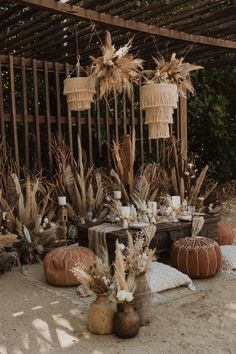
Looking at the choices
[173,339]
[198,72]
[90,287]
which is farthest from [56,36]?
[198,72]

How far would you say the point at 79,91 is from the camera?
4836 millimetres

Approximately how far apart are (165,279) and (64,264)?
0.89 m

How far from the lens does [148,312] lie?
10.7ft

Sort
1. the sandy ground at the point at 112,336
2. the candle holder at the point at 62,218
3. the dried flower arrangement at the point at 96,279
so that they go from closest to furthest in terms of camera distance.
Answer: the sandy ground at the point at 112,336 → the dried flower arrangement at the point at 96,279 → the candle holder at the point at 62,218

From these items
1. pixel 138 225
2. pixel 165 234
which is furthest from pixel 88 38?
pixel 165 234

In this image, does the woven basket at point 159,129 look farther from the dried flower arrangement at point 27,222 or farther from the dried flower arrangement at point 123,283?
the dried flower arrangement at point 123,283

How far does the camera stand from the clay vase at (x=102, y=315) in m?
3.08

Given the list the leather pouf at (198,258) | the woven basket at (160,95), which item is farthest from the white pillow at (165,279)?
the woven basket at (160,95)

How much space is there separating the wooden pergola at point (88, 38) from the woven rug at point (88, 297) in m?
1.76

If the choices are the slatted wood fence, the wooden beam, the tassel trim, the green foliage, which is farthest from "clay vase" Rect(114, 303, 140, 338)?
the green foliage

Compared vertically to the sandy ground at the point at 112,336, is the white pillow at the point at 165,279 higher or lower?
higher

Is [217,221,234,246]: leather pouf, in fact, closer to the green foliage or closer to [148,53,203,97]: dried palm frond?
[148,53,203,97]: dried palm frond

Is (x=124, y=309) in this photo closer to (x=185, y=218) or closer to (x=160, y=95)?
(x=185, y=218)

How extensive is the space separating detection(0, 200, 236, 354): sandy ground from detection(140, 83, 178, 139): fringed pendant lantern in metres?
1.73
